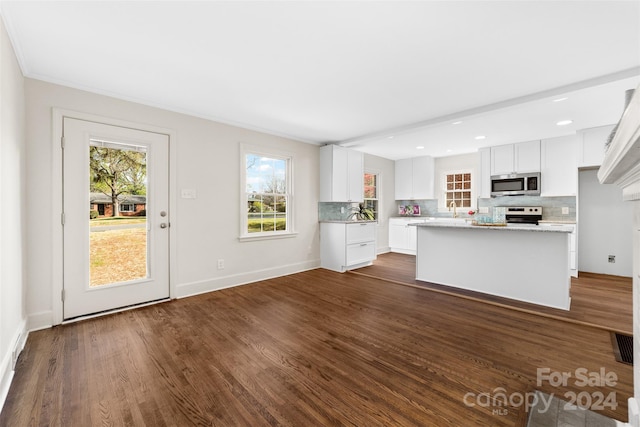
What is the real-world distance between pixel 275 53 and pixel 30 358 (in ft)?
10.1

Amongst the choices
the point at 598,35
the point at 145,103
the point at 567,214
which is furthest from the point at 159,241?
the point at 567,214

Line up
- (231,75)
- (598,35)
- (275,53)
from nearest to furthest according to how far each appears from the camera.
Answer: (598,35)
(275,53)
(231,75)

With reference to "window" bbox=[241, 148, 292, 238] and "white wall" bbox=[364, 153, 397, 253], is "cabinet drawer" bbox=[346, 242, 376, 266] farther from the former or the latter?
"white wall" bbox=[364, 153, 397, 253]

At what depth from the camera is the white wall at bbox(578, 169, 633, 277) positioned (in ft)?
14.6

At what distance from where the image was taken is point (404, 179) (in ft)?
23.1

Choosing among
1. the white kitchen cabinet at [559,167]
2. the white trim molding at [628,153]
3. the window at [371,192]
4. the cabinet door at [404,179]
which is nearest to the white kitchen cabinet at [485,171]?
the white kitchen cabinet at [559,167]

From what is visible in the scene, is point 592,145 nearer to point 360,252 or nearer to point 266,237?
point 360,252

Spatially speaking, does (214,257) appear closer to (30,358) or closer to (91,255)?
(91,255)

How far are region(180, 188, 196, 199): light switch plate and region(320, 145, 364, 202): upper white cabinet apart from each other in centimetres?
239

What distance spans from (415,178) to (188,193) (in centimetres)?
526

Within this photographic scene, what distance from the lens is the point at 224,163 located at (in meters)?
3.96

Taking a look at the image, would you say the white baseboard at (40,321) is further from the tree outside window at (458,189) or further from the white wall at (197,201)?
the tree outside window at (458,189)

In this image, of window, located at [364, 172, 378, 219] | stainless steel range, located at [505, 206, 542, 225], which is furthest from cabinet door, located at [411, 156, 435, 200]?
stainless steel range, located at [505, 206, 542, 225]

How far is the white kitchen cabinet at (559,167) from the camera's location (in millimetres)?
4668
